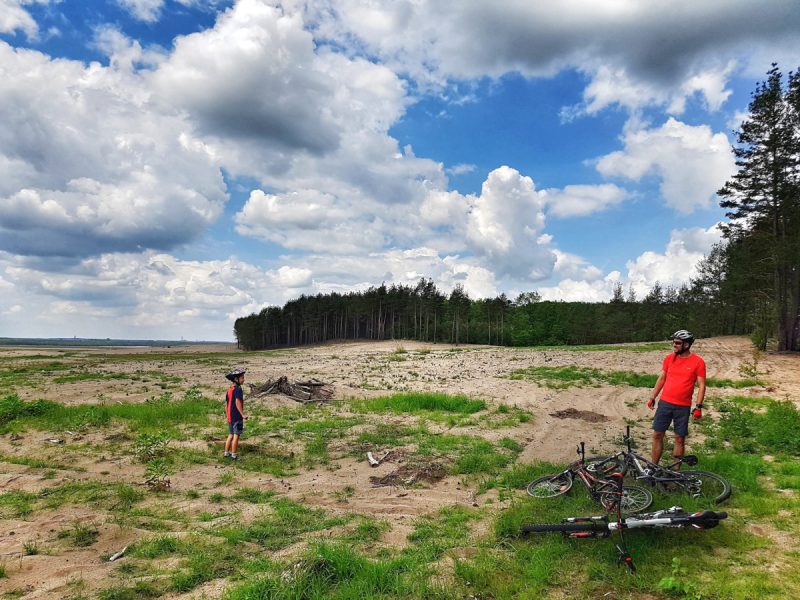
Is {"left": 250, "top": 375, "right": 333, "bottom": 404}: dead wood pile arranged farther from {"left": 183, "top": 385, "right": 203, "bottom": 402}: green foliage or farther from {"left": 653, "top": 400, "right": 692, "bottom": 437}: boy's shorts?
{"left": 653, "top": 400, "right": 692, "bottom": 437}: boy's shorts

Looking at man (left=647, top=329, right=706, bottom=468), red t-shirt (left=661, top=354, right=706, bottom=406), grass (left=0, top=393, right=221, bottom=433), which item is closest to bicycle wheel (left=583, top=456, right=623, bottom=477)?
man (left=647, top=329, right=706, bottom=468)

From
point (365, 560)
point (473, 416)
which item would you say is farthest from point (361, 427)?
point (365, 560)

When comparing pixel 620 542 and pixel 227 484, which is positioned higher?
pixel 620 542

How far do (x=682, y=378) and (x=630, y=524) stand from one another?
441 cm

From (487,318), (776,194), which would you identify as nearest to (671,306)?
(487,318)

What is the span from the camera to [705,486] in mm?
8391

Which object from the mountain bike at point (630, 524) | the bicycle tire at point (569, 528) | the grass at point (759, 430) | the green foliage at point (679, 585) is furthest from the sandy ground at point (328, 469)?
the green foliage at point (679, 585)

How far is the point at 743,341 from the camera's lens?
159 feet

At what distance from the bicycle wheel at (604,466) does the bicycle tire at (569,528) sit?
230cm

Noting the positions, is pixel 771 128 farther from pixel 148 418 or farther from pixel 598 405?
pixel 148 418

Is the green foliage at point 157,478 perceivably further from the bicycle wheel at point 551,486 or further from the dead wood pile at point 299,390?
the dead wood pile at point 299,390

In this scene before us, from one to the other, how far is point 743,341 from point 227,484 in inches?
2277

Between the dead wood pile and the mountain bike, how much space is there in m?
16.8

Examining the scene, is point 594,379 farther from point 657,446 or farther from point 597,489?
point 597,489
